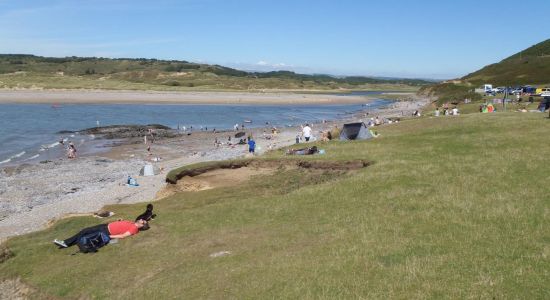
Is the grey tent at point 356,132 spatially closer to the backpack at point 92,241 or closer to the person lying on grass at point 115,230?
the person lying on grass at point 115,230

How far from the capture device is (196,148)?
57344 millimetres

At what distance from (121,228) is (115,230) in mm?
218

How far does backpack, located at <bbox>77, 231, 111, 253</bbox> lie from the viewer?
17.3 meters

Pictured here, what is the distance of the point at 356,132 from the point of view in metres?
38.6

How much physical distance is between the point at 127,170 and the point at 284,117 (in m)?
61.6

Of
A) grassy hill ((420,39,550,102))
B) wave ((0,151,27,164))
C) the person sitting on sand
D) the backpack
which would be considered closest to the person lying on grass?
the backpack

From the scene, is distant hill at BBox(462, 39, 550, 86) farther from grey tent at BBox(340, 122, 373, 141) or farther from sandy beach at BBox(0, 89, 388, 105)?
grey tent at BBox(340, 122, 373, 141)

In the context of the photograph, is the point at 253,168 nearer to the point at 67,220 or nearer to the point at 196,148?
the point at 67,220

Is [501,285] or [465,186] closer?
[501,285]

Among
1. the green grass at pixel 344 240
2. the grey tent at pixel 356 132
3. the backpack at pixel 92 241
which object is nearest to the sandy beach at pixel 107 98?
the grey tent at pixel 356 132

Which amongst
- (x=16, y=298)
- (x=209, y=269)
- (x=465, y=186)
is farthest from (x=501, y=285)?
(x=16, y=298)

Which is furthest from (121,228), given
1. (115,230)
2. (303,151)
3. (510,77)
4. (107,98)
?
(107,98)

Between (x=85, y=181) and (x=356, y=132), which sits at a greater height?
(x=356, y=132)

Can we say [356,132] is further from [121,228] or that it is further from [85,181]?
[121,228]
